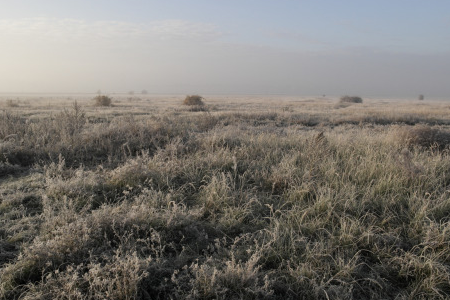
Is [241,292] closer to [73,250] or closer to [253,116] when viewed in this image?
[73,250]

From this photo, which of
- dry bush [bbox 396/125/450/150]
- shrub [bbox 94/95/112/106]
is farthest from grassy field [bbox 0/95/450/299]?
shrub [bbox 94/95/112/106]

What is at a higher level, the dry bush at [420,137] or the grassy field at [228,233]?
the dry bush at [420,137]

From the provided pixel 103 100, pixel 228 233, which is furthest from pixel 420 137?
pixel 103 100

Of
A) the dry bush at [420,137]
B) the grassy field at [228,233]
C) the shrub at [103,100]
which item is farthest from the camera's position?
the shrub at [103,100]

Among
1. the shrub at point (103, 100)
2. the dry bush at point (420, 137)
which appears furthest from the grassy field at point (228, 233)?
the shrub at point (103, 100)

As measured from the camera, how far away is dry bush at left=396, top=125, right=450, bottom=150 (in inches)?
312

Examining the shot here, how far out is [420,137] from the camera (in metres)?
8.30

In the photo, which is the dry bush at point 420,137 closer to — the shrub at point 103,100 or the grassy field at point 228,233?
the grassy field at point 228,233

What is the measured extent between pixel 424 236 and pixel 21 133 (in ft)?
27.8

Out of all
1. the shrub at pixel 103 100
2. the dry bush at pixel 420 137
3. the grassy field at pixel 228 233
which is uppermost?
the shrub at pixel 103 100

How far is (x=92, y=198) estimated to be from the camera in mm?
3969

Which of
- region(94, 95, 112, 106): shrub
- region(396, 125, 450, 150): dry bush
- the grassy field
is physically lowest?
the grassy field

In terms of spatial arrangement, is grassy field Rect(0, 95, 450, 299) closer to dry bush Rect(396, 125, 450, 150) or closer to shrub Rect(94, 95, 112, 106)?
dry bush Rect(396, 125, 450, 150)

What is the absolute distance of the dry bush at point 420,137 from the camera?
7.92 metres
